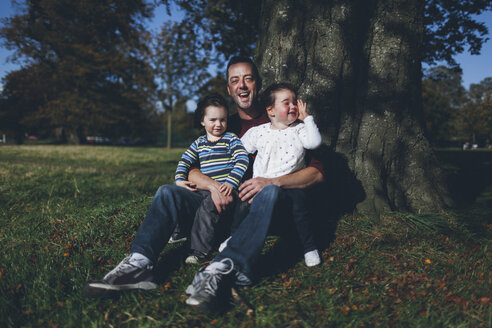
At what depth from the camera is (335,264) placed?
2602mm

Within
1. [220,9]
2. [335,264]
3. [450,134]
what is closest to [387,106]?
[335,264]

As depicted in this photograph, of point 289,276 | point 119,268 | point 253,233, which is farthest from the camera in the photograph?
point 289,276

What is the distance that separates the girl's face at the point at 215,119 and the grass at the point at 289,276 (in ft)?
4.14

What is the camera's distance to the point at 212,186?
8.86ft

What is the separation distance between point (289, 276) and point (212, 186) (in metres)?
1.03

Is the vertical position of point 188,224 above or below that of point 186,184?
below

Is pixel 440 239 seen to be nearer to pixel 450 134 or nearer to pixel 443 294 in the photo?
pixel 443 294

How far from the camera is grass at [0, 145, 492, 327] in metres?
1.90

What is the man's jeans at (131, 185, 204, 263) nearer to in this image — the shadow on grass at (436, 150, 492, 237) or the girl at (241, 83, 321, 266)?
the girl at (241, 83, 321, 266)

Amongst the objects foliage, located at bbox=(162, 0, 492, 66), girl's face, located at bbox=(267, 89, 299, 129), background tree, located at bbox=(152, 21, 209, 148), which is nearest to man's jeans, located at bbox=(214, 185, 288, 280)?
girl's face, located at bbox=(267, 89, 299, 129)

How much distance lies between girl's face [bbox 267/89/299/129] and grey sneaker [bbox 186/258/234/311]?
4.94ft

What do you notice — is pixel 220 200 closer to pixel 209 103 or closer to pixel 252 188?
pixel 252 188

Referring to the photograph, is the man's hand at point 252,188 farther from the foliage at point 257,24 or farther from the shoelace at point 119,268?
the foliage at point 257,24

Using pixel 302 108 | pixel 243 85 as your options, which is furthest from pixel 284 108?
pixel 243 85
